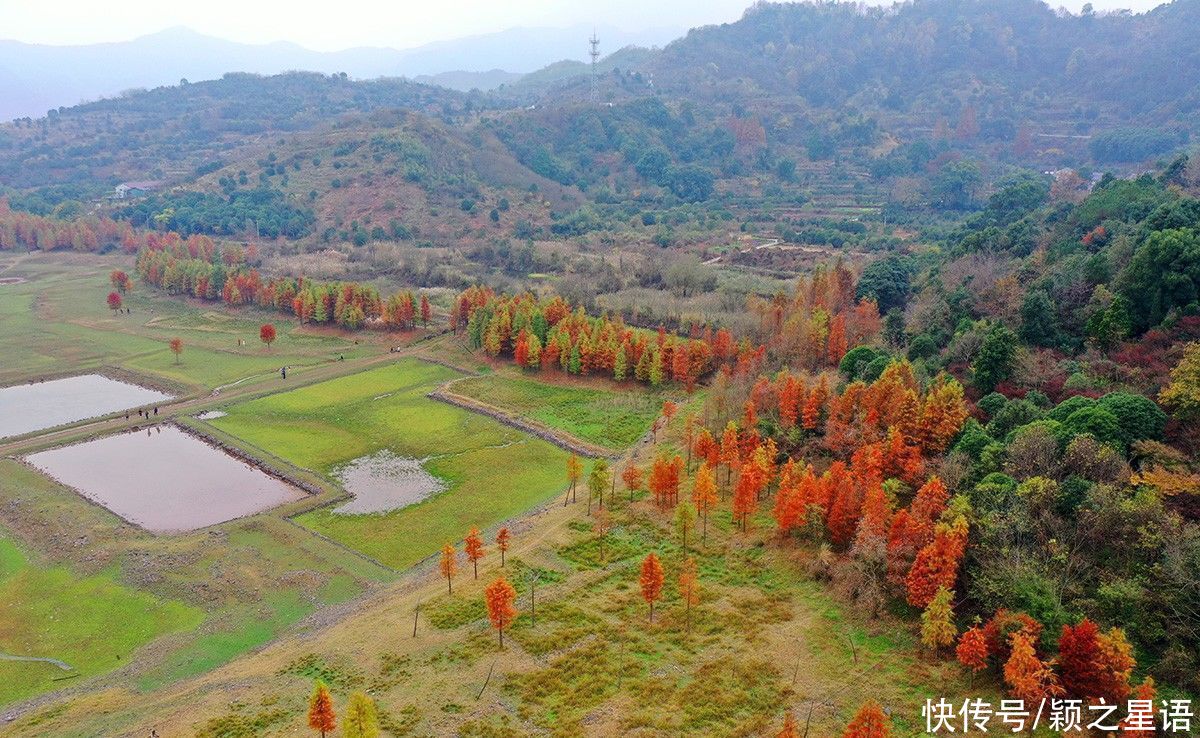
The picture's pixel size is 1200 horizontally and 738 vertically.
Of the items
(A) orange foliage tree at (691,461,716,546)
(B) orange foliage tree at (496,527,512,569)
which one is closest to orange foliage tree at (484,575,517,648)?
(B) orange foliage tree at (496,527,512,569)

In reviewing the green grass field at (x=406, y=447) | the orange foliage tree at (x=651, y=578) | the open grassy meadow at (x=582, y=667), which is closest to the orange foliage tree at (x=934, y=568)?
the open grassy meadow at (x=582, y=667)

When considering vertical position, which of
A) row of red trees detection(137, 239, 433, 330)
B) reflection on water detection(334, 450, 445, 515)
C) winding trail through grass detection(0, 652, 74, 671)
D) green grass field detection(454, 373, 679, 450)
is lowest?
winding trail through grass detection(0, 652, 74, 671)

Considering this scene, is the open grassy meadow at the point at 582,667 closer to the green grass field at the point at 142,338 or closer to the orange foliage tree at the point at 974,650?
the orange foliage tree at the point at 974,650

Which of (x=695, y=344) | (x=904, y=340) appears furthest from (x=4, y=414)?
(x=904, y=340)

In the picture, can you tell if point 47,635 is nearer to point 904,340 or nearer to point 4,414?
point 4,414

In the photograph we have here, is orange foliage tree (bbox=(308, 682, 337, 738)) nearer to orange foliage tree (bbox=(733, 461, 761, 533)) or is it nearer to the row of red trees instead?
orange foliage tree (bbox=(733, 461, 761, 533))

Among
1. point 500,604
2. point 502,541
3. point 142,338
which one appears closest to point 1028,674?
point 500,604

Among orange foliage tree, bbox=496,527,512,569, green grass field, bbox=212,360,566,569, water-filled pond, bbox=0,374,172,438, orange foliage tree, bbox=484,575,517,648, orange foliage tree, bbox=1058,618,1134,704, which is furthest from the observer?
water-filled pond, bbox=0,374,172,438
